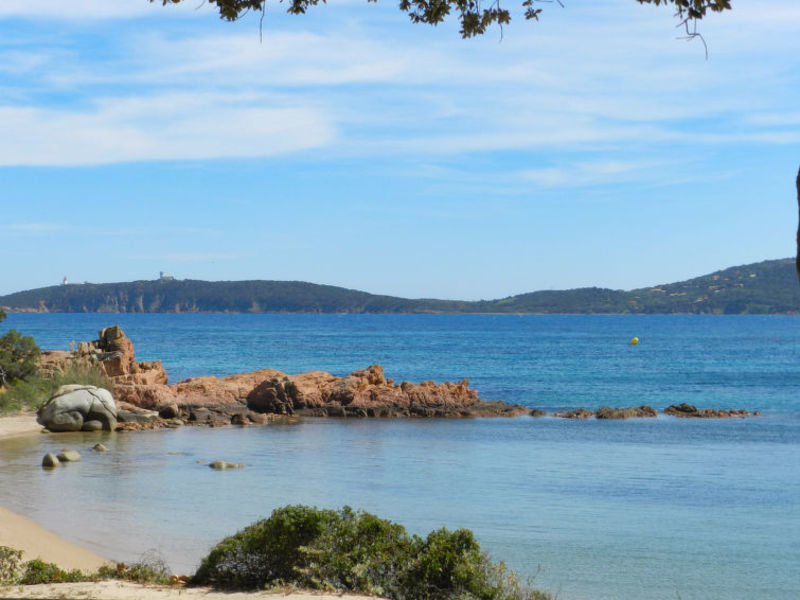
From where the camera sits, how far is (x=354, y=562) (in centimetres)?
1074

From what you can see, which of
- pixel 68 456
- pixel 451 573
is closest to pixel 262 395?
pixel 68 456

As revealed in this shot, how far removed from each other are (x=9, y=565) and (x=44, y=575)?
0.66 m

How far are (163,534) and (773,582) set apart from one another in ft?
32.9

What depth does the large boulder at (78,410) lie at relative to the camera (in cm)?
3009

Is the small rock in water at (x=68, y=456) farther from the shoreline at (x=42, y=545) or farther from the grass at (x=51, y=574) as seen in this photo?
the grass at (x=51, y=574)

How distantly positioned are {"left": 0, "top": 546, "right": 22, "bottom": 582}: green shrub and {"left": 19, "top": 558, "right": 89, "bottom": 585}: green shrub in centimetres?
12

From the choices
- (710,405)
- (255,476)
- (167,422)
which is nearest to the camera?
(255,476)

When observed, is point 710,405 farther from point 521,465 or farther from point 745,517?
point 745,517

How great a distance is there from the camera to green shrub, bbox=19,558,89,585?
1071cm

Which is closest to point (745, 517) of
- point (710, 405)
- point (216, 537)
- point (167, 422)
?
point (216, 537)

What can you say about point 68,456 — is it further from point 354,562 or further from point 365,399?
point 365,399

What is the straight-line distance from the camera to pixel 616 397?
169 feet

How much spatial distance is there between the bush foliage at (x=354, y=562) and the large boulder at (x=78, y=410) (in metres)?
20.8

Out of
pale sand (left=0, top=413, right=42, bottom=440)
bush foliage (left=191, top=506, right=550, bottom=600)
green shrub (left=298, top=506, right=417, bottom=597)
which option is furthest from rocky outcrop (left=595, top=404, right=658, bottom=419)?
green shrub (left=298, top=506, right=417, bottom=597)
